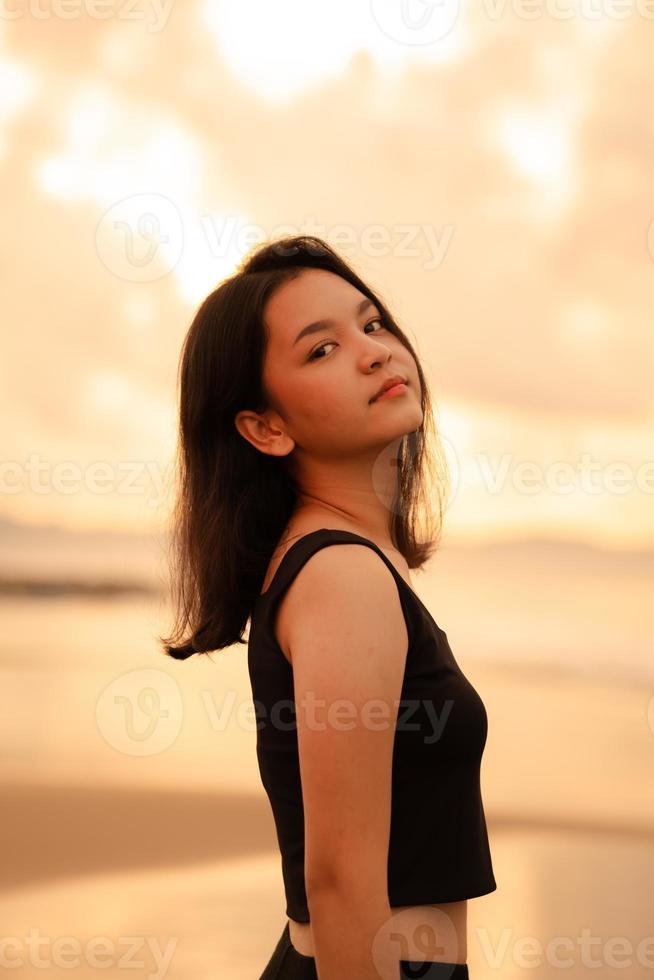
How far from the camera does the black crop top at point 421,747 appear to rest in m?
1.06

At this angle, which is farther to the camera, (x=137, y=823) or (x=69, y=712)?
(x=69, y=712)

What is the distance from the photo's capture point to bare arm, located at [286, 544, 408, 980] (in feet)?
3.23

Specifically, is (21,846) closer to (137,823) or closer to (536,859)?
(137,823)

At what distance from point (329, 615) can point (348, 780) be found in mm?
142

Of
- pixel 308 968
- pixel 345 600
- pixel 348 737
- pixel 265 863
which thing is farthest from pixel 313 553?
pixel 265 863

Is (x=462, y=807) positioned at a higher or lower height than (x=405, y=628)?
lower

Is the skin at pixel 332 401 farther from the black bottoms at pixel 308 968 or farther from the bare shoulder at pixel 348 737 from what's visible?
the black bottoms at pixel 308 968

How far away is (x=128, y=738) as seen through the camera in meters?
4.34

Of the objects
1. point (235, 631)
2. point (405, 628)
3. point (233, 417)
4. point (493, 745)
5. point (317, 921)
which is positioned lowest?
point (493, 745)

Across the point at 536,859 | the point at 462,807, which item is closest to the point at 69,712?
the point at 536,859

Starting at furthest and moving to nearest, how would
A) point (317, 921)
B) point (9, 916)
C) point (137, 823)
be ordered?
point (137, 823), point (9, 916), point (317, 921)

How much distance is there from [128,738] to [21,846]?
2.83 ft

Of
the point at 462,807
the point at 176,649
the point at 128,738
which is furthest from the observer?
the point at 128,738

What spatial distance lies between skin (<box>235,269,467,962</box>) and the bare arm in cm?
16
